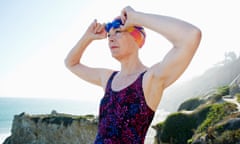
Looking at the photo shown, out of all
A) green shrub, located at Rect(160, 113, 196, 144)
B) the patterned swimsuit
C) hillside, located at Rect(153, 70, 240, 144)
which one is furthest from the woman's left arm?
green shrub, located at Rect(160, 113, 196, 144)

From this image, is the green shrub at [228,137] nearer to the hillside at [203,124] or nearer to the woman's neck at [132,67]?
the hillside at [203,124]

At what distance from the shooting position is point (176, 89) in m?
125

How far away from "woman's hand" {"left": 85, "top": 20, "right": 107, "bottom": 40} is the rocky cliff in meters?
24.2

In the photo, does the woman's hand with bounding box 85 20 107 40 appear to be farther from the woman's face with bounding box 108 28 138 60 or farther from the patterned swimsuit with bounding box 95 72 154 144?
the patterned swimsuit with bounding box 95 72 154 144

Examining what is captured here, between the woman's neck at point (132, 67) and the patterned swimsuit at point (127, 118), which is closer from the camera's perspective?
the patterned swimsuit at point (127, 118)

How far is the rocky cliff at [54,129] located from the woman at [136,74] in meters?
24.6

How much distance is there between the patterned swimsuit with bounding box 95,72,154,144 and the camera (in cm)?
203

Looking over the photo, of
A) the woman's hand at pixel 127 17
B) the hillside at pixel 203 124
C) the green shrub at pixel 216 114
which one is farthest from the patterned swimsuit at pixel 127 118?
the green shrub at pixel 216 114

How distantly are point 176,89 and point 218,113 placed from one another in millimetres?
113338

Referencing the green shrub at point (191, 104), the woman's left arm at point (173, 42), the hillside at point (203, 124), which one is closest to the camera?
the woman's left arm at point (173, 42)

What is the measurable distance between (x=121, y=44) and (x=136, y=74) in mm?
201

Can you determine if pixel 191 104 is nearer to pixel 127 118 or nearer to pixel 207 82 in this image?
pixel 127 118

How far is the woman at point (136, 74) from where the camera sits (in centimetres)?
197

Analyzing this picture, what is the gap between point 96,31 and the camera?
2637 mm
